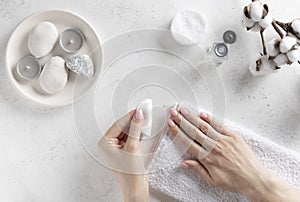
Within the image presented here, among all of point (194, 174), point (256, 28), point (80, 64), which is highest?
point (256, 28)

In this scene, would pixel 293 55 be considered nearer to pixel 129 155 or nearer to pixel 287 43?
pixel 287 43

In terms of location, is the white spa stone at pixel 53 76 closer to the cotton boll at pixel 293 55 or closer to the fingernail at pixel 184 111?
the fingernail at pixel 184 111

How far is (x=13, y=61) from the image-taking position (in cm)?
112

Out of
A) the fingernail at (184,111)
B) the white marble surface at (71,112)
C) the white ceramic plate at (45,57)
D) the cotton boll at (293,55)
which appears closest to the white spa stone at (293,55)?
the cotton boll at (293,55)

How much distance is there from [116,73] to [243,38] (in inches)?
11.6

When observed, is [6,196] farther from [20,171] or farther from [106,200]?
[106,200]

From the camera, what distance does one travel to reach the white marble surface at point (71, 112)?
1.12 meters

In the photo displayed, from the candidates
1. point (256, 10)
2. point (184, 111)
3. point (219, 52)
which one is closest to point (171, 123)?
point (184, 111)

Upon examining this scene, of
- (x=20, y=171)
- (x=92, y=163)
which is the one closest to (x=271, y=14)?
(x=92, y=163)

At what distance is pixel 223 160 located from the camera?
1.11 m

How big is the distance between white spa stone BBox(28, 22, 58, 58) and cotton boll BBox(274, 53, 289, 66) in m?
0.47

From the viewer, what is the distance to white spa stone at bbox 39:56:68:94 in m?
1.09

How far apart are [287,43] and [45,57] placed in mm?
511

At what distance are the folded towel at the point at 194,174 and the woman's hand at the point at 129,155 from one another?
0.04m
